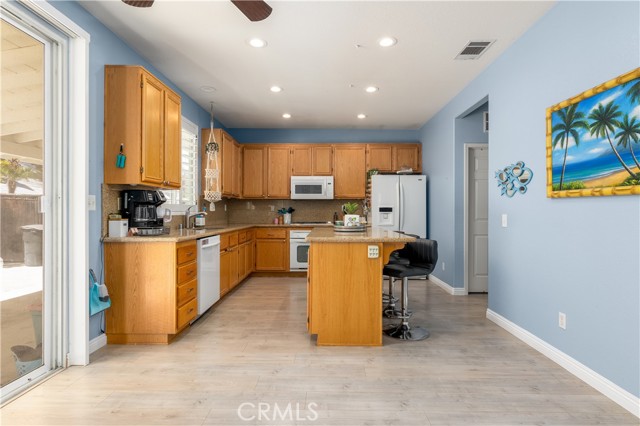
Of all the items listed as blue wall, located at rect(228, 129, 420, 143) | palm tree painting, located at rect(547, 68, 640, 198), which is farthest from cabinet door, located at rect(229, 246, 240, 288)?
palm tree painting, located at rect(547, 68, 640, 198)

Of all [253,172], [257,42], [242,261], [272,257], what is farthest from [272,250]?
[257,42]

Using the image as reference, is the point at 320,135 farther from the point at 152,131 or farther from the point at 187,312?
the point at 187,312

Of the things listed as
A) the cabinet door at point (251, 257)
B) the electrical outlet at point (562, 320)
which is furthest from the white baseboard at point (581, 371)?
the cabinet door at point (251, 257)

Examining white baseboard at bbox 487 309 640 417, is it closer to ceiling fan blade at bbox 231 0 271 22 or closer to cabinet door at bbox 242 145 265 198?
ceiling fan blade at bbox 231 0 271 22

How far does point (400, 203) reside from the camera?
19.0ft

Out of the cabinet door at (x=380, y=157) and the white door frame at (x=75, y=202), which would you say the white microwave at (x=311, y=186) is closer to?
the cabinet door at (x=380, y=157)

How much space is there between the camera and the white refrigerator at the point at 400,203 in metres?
5.79

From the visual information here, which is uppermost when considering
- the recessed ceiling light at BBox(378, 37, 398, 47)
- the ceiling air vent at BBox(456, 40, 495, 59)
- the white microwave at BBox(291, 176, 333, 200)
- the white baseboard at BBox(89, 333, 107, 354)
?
the recessed ceiling light at BBox(378, 37, 398, 47)

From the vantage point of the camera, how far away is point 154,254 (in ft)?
9.63

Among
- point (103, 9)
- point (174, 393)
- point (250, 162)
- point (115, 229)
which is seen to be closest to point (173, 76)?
point (103, 9)

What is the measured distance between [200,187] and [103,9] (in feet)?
8.93

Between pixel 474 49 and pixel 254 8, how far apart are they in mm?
2191

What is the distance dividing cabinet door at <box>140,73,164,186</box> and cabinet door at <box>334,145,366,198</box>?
11.6ft

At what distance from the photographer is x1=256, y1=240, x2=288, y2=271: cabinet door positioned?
6059 millimetres
